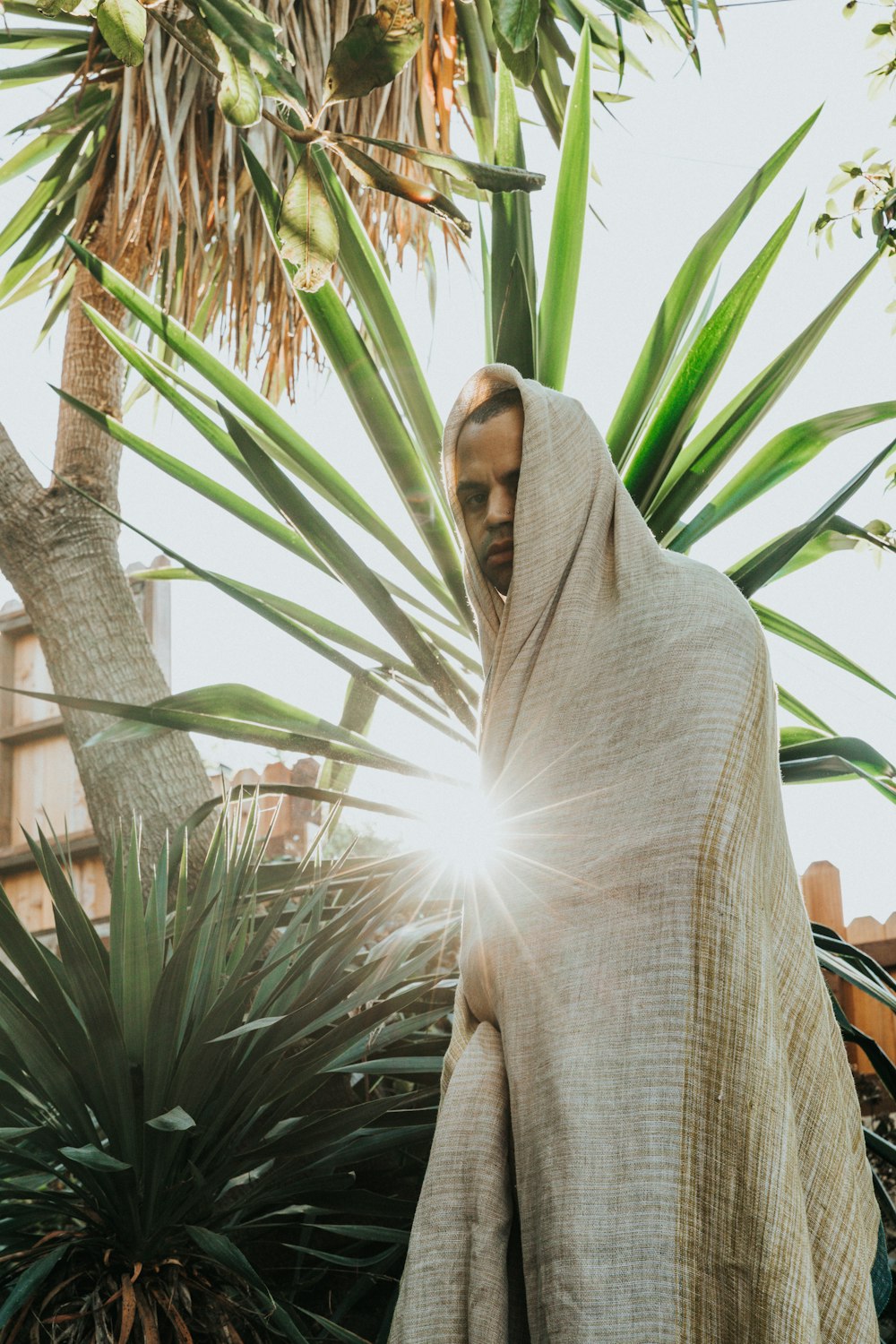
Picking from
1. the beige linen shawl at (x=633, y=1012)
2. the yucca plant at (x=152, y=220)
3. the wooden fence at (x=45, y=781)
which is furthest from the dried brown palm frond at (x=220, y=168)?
the beige linen shawl at (x=633, y=1012)

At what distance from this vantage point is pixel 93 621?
334cm

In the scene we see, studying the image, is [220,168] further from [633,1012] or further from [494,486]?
[633,1012]

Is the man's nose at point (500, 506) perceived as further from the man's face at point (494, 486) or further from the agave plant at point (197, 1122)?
the agave plant at point (197, 1122)

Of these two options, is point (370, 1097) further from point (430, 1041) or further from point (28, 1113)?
point (28, 1113)

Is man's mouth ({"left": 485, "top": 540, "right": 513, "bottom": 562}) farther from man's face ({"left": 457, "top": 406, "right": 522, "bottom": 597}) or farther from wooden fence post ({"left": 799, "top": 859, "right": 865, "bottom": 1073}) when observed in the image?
wooden fence post ({"left": 799, "top": 859, "right": 865, "bottom": 1073})

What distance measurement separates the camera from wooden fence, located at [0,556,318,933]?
4.89m

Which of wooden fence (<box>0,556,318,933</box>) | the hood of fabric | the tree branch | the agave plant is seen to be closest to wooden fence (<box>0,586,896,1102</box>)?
wooden fence (<box>0,556,318,933</box>)

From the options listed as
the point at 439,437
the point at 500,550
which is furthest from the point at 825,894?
the point at 500,550

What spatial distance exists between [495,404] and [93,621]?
1.74 m

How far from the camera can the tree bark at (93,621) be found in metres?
3.08

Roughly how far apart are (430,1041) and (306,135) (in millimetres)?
1645

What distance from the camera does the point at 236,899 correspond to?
8.04 ft

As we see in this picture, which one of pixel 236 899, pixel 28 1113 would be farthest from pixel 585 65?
pixel 28 1113

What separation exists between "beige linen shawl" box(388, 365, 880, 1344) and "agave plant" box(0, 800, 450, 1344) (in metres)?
0.60
